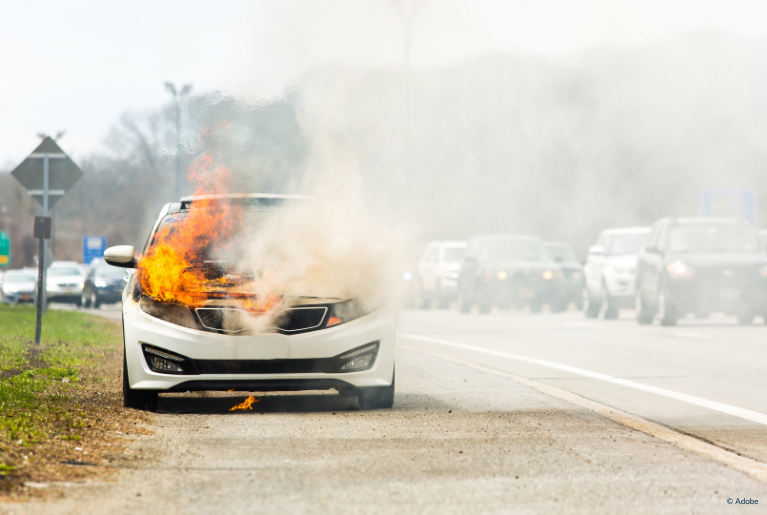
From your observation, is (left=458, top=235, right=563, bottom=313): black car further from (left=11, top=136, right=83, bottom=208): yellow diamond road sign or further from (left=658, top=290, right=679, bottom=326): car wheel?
(left=11, top=136, right=83, bottom=208): yellow diamond road sign

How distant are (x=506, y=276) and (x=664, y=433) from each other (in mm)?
20605

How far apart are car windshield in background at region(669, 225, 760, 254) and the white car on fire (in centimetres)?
1429

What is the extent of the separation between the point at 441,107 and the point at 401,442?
1126cm

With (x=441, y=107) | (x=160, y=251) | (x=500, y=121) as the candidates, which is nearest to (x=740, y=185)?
(x=500, y=121)

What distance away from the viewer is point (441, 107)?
17.2m

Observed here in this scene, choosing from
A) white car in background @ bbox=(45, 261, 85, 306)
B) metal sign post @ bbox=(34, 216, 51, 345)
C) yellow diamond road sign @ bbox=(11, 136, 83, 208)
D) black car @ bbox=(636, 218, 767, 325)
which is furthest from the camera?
white car in background @ bbox=(45, 261, 85, 306)

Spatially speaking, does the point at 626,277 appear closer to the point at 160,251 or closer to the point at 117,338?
the point at 117,338

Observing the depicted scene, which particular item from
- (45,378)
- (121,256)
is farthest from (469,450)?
(45,378)

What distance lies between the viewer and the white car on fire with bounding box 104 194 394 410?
7805 millimetres

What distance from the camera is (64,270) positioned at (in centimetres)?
4122

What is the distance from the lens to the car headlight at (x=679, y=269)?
2023cm

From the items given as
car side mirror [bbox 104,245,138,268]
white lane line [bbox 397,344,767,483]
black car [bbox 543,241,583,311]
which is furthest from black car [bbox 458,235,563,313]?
car side mirror [bbox 104,245,138,268]

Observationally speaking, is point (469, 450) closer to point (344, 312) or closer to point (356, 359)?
point (356, 359)

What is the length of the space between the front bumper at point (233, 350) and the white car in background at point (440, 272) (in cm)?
2410
